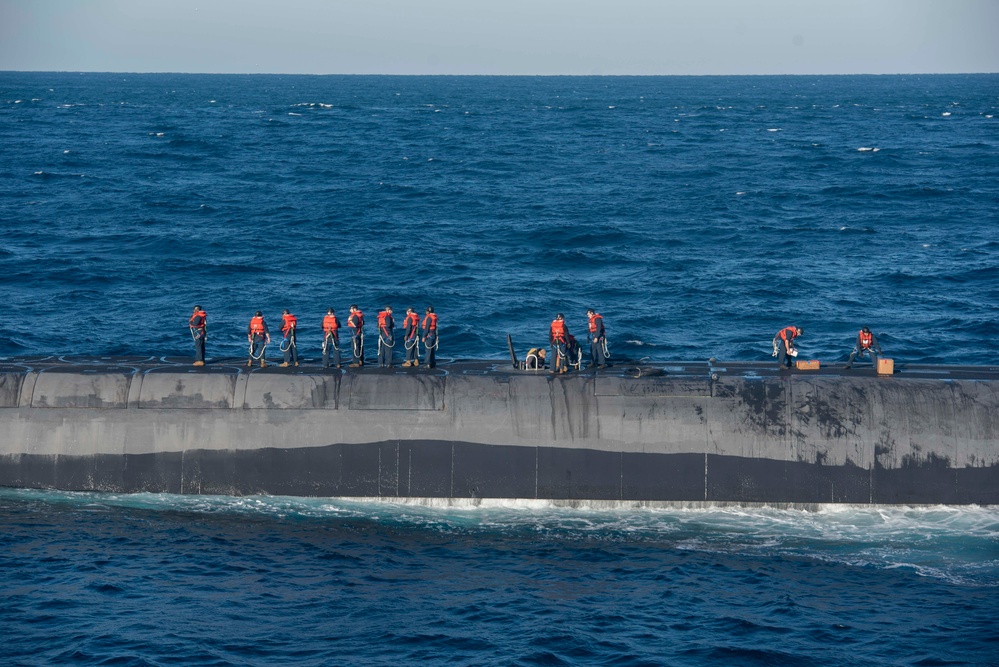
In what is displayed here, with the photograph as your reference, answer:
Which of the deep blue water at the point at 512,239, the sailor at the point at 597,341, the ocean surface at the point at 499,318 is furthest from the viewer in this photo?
the deep blue water at the point at 512,239

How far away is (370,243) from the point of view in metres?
82.6

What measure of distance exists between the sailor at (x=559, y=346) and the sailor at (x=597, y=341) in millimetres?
1005

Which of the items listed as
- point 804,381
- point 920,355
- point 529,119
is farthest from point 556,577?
point 529,119

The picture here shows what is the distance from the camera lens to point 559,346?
42625 millimetres

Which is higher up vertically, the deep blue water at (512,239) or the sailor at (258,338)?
the deep blue water at (512,239)

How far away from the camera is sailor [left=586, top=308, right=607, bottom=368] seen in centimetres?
4262

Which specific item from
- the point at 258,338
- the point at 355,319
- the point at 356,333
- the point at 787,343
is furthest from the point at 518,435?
the point at 258,338

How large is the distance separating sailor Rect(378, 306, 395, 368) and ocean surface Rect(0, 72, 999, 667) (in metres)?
5.87

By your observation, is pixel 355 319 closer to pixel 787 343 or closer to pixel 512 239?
pixel 787 343

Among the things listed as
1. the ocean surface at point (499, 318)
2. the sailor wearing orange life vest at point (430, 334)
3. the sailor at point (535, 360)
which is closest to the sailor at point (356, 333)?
the sailor wearing orange life vest at point (430, 334)

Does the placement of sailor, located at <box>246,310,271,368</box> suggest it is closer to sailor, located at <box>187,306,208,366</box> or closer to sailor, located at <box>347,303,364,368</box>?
sailor, located at <box>187,306,208,366</box>

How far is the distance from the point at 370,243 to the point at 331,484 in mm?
43154

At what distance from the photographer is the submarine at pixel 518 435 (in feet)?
131

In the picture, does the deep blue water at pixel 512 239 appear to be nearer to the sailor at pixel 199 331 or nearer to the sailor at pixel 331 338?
the sailor at pixel 199 331
